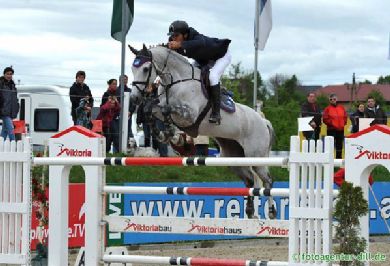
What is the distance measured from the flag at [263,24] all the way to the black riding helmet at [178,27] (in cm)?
718

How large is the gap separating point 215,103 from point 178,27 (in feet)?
2.97

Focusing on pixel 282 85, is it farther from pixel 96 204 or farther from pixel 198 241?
pixel 96 204

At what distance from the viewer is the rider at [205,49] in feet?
30.9

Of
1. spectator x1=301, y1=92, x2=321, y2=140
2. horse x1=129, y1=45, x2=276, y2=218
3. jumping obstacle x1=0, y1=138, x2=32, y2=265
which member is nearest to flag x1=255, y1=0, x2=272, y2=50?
spectator x1=301, y1=92, x2=321, y2=140

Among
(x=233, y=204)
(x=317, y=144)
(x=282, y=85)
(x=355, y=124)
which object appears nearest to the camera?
(x=317, y=144)

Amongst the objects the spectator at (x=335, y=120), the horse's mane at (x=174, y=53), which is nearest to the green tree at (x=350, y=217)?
Result: the horse's mane at (x=174, y=53)

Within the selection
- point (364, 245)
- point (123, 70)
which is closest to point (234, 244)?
point (123, 70)

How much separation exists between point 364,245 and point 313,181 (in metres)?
0.58

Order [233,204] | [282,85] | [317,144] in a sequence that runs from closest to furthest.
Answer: [317,144], [233,204], [282,85]

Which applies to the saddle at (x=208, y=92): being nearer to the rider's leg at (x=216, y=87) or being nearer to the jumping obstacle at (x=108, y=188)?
the rider's leg at (x=216, y=87)

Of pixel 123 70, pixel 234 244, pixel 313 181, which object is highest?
pixel 123 70

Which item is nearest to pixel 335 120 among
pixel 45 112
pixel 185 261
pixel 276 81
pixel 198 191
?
pixel 45 112

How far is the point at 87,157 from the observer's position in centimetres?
733

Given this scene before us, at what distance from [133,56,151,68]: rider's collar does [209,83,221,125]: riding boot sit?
0.88 metres
